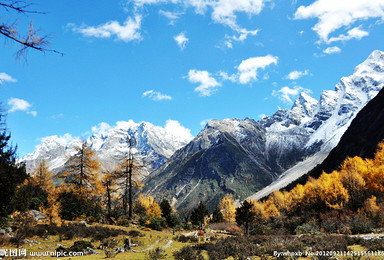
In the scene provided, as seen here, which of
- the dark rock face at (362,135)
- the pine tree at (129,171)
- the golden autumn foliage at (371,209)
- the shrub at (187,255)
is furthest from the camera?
the dark rock face at (362,135)

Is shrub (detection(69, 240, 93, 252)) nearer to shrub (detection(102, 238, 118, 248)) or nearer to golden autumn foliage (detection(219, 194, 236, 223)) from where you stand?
shrub (detection(102, 238, 118, 248))

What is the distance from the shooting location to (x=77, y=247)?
1766cm

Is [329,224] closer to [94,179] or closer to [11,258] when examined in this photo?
[94,179]

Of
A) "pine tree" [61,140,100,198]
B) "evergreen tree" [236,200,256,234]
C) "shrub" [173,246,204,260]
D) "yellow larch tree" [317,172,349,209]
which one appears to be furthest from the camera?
"yellow larch tree" [317,172,349,209]

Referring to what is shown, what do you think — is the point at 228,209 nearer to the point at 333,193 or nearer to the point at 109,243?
the point at 333,193

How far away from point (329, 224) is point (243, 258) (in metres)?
26.2

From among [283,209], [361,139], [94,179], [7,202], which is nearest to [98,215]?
[94,179]

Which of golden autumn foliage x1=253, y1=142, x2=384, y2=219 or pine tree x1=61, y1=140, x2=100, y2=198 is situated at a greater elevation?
pine tree x1=61, y1=140, x2=100, y2=198

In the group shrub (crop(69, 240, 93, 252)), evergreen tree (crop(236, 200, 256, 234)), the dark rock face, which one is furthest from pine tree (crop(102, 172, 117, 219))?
the dark rock face

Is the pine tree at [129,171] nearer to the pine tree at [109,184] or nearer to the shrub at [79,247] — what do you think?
the pine tree at [109,184]

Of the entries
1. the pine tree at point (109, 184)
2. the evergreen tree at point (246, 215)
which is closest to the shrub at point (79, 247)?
the pine tree at point (109, 184)

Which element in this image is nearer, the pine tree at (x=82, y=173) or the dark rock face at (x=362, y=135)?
the pine tree at (x=82, y=173)

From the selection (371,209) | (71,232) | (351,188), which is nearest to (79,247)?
(71,232)

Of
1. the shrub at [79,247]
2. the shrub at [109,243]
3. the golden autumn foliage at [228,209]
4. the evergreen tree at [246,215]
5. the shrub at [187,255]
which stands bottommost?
the golden autumn foliage at [228,209]
